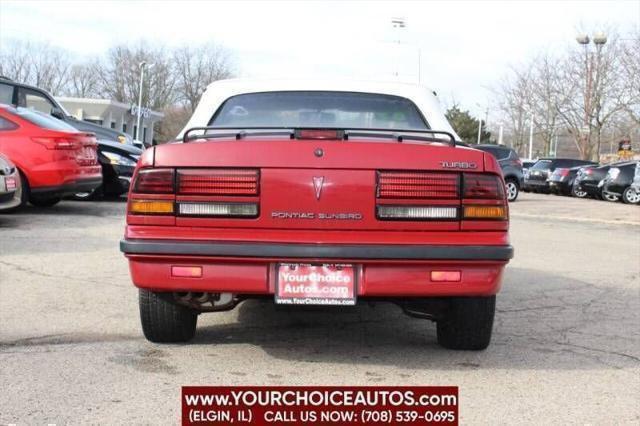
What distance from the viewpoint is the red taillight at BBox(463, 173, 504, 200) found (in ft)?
12.5

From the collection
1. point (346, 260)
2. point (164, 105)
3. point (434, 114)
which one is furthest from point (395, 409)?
point (164, 105)

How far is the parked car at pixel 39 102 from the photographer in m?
13.0

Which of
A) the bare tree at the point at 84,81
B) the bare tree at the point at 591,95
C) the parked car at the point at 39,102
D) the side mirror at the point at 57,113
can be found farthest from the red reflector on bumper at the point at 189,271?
the bare tree at the point at 84,81

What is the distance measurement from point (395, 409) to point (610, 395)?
3.77 feet

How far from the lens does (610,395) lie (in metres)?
3.79

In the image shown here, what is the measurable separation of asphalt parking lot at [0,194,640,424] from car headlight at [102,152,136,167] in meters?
6.16

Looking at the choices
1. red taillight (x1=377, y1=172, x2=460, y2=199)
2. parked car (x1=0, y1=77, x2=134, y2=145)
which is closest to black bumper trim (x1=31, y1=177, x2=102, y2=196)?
parked car (x1=0, y1=77, x2=134, y2=145)

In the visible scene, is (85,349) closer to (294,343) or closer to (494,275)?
(294,343)

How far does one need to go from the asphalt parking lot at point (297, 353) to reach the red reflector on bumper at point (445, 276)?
0.54 m

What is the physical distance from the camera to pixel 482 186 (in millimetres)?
3838

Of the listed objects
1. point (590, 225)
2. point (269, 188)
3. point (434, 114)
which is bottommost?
point (590, 225)

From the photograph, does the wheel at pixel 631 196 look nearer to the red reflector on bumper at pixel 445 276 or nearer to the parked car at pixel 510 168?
the parked car at pixel 510 168

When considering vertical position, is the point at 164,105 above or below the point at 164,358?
above

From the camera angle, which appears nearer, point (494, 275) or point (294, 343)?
point (494, 275)
